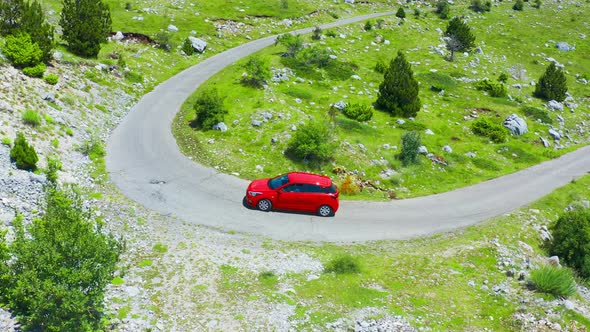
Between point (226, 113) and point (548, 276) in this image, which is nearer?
point (548, 276)

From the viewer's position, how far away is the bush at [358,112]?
1462 inches

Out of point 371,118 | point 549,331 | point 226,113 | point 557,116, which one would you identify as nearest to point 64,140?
point 226,113

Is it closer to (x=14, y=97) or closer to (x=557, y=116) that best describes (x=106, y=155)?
(x=14, y=97)

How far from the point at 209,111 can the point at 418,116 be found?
20374mm

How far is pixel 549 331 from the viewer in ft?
52.2

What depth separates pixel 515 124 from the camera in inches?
1582

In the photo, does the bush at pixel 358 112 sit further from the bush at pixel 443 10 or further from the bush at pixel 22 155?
the bush at pixel 443 10

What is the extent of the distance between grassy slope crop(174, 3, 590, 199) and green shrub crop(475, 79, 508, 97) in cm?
118

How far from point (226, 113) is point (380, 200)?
15217mm

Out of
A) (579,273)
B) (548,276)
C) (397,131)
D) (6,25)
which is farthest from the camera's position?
(397,131)

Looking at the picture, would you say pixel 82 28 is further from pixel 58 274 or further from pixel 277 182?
pixel 58 274

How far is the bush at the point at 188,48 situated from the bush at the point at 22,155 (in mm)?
31381

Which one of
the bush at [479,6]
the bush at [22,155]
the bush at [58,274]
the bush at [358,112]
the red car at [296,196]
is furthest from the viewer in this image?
the bush at [479,6]

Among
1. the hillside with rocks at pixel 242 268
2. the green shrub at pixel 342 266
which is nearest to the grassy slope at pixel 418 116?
the hillside with rocks at pixel 242 268
